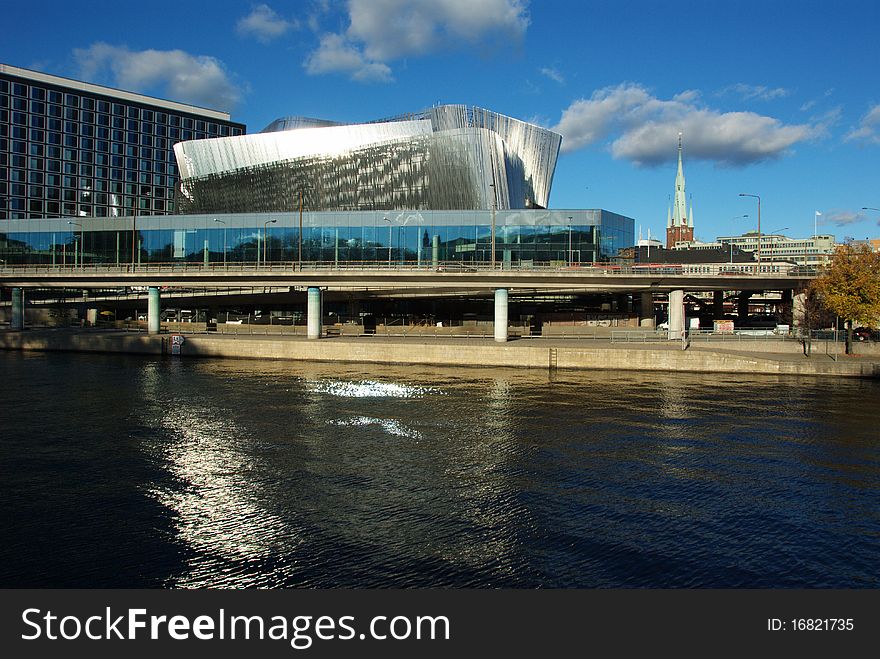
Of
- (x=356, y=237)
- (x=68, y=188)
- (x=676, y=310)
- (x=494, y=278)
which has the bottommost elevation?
(x=676, y=310)

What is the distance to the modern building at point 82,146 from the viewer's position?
5655 inches

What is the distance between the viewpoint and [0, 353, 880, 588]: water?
1587 cm

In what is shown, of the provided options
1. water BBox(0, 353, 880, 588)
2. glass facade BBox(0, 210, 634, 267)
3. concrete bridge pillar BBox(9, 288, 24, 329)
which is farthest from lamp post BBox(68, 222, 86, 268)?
water BBox(0, 353, 880, 588)

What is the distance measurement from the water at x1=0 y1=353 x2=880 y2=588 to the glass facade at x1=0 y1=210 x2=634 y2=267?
38.2m

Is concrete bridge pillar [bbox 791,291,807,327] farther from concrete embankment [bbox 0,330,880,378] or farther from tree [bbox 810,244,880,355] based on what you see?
concrete embankment [bbox 0,330,880,378]

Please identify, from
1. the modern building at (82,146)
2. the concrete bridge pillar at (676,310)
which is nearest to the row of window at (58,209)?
the modern building at (82,146)

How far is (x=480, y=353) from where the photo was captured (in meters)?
57.5

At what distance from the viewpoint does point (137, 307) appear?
97250 mm

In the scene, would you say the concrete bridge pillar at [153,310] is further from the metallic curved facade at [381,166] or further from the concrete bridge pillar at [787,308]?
the concrete bridge pillar at [787,308]

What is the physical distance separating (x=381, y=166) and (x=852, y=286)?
54.1 m

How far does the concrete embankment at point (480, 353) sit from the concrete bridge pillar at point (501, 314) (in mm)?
1573

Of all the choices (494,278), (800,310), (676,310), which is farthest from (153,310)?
(800,310)

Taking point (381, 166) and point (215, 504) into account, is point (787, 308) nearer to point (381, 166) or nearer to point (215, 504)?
point (381, 166)

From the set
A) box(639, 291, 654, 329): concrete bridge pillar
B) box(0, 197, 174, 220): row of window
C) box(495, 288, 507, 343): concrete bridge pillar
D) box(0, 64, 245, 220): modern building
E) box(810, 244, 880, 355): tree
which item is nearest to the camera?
box(810, 244, 880, 355): tree
